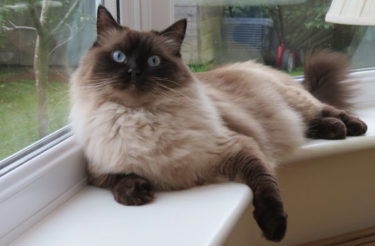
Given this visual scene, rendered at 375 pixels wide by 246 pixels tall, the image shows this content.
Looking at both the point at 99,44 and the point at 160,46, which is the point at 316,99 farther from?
the point at 99,44

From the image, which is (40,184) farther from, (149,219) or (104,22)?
(104,22)

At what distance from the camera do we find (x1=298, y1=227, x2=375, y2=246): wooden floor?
190cm

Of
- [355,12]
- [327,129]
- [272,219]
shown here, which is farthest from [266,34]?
[272,219]

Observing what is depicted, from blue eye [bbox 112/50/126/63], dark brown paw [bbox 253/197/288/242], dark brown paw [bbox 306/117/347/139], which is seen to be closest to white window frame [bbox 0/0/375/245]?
blue eye [bbox 112/50/126/63]

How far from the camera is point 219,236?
1015mm

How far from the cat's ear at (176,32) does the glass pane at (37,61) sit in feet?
1.02

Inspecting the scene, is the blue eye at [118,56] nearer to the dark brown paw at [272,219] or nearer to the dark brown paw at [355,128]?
the dark brown paw at [272,219]

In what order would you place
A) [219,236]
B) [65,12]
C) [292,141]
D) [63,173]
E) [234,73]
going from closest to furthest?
[219,236] < [63,173] < [65,12] < [292,141] < [234,73]

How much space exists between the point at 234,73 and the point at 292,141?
34cm

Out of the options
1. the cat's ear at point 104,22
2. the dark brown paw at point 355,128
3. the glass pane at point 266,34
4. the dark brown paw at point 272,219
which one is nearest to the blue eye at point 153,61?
the cat's ear at point 104,22

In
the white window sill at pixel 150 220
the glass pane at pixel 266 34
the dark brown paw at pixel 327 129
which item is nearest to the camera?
the white window sill at pixel 150 220

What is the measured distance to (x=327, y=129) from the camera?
1728 millimetres

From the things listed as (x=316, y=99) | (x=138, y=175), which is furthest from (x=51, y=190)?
(x=316, y=99)

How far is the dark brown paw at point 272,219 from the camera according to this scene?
3.79 feet
